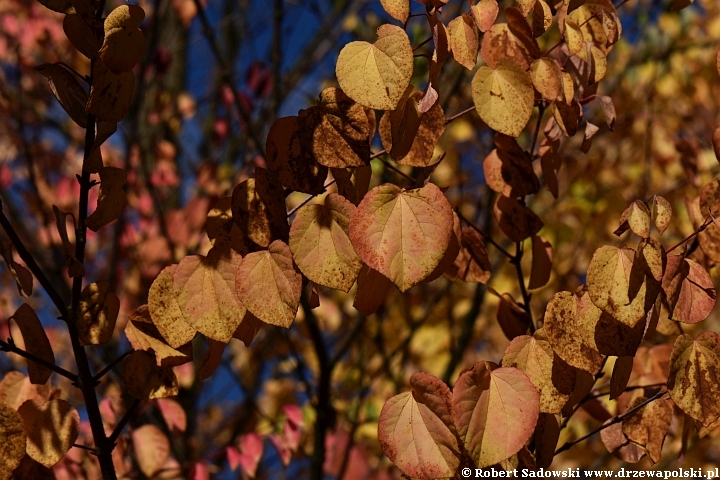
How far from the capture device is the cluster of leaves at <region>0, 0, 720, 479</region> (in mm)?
538

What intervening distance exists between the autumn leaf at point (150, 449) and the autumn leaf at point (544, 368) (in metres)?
0.43

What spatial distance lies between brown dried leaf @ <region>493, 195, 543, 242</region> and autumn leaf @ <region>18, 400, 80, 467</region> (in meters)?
0.44

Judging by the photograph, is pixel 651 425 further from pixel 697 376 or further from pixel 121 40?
pixel 121 40

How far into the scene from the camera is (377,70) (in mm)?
545

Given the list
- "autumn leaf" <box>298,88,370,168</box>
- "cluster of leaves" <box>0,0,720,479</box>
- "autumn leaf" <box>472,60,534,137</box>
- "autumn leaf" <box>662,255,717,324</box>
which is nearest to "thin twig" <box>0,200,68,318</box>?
"cluster of leaves" <box>0,0,720,479</box>

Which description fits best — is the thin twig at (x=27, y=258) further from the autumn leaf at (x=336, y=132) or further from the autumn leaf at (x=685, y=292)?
the autumn leaf at (x=685, y=292)

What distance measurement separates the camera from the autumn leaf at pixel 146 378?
2.15 ft

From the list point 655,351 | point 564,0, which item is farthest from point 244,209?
point 655,351

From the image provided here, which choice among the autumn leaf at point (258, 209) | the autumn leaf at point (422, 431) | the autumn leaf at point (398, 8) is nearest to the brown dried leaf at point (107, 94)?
the autumn leaf at point (258, 209)

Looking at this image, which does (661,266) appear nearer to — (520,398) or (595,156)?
(520,398)

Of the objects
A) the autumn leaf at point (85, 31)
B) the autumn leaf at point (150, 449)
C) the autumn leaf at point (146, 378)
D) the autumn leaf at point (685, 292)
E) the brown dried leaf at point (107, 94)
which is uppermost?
the autumn leaf at point (85, 31)

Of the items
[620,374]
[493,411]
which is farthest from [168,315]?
[620,374]

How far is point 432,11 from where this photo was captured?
609 millimetres

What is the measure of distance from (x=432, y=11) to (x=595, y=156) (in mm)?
1790
